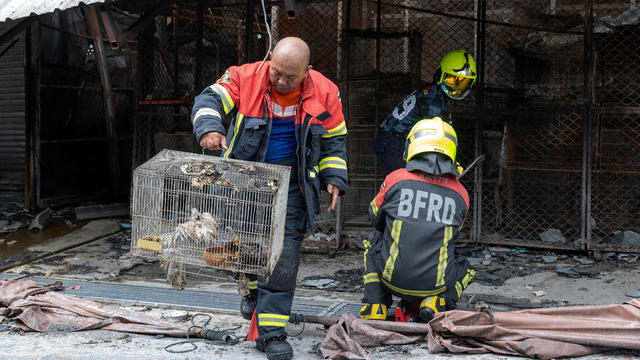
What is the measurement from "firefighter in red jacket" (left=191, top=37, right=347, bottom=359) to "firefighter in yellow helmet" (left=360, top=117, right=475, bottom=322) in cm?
44

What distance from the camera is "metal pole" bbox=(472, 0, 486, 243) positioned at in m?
7.63

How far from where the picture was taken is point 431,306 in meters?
4.55

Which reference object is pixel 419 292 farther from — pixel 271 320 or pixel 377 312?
pixel 271 320

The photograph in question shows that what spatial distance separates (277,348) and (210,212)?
3.24ft

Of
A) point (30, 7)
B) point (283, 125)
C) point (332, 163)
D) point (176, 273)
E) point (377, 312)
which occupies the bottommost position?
point (377, 312)

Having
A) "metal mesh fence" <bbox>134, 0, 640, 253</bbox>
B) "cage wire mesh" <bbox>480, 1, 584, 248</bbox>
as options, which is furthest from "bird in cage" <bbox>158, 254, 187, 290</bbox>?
"cage wire mesh" <bbox>480, 1, 584, 248</bbox>

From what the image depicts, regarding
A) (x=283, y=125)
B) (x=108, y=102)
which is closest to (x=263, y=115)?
(x=283, y=125)

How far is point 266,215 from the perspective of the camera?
12.8 ft

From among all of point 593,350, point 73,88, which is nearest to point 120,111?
point 73,88

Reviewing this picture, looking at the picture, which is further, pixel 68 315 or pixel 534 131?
pixel 534 131

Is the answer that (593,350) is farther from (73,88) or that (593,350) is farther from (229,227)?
(73,88)

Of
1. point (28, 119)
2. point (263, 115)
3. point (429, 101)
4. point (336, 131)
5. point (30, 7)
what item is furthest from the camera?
point (28, 119)

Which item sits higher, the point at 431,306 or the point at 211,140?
the point at 211,140

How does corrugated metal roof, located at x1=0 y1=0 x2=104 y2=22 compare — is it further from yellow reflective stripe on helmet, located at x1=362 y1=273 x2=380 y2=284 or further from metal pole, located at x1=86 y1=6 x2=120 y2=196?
yellow reflective stripe on helmet, located at x1=362 y1=273 x2=380 y2=284
